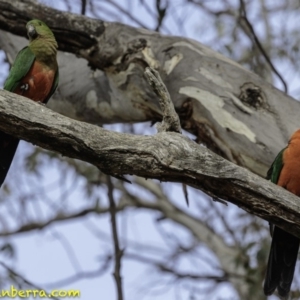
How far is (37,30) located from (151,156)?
198 cm

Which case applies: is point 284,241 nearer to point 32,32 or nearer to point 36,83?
point 36,83

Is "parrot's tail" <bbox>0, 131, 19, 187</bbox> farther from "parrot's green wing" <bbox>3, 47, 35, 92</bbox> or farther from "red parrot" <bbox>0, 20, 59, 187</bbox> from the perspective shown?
"parrot's green wing" <bbox>3, 47, 35, 92</bbox>

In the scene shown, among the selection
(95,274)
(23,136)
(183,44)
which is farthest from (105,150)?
(95,274)

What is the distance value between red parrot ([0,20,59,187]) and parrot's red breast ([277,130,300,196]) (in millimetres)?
1677

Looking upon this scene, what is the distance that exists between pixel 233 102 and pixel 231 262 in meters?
4.55

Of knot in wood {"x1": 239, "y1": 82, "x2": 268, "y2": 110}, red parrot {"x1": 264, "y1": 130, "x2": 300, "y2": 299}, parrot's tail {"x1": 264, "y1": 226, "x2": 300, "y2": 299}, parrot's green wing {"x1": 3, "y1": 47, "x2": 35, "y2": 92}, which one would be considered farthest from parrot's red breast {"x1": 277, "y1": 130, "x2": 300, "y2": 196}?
parrot's green wing {"x1": 3, "y1": 47, "x2": 35, "y2": 92}

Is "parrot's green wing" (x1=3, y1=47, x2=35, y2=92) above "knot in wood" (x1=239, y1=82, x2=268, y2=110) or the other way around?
the other way around

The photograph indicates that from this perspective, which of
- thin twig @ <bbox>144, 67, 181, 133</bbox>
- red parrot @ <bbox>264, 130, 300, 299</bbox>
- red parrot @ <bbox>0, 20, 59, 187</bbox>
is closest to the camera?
thin twig @ <bbox>144, 67, 181, 133</bbox>

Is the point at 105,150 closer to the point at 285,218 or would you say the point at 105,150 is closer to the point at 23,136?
the point at 23,136

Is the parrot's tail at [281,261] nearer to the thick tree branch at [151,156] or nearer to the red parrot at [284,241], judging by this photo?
the red parrot at [284,241]

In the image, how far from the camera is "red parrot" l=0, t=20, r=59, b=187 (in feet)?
15.0

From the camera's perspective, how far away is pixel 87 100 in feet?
18.5

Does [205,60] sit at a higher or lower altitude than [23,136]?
higher

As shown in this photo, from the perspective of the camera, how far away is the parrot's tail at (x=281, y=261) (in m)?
4.43
